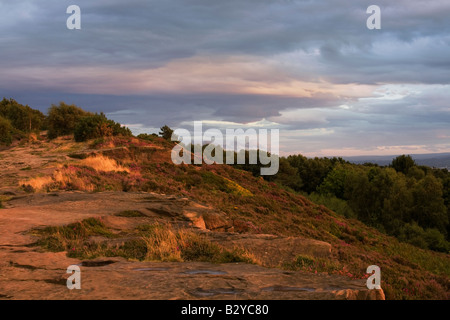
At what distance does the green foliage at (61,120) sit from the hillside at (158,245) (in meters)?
23.4

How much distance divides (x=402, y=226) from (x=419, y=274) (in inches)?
1563

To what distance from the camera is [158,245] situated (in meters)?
8.66

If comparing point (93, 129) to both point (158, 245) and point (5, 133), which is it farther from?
point (158, 245)

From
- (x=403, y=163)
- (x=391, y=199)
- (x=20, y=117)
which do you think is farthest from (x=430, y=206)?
(x=20, y=117)

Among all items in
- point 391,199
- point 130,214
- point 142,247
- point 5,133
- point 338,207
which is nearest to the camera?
point 142,247

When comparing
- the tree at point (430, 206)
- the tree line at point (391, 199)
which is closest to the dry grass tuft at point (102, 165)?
the tree line at point (391, 199)

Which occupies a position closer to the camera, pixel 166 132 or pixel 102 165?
pixel 102 165

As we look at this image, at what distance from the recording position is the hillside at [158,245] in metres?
5.78

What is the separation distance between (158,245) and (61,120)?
Answer: 45229 mm

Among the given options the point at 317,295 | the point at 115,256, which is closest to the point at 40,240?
the point at 115,256

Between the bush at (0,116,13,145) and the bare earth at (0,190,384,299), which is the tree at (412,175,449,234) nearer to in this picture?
the bare earth at (0,190,384,299)

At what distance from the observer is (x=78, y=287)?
5.51m

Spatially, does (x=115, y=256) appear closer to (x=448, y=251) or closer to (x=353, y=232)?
(x=353, y=232)

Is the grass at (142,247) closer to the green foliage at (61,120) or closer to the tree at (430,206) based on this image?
the green foliage at (61,120)
